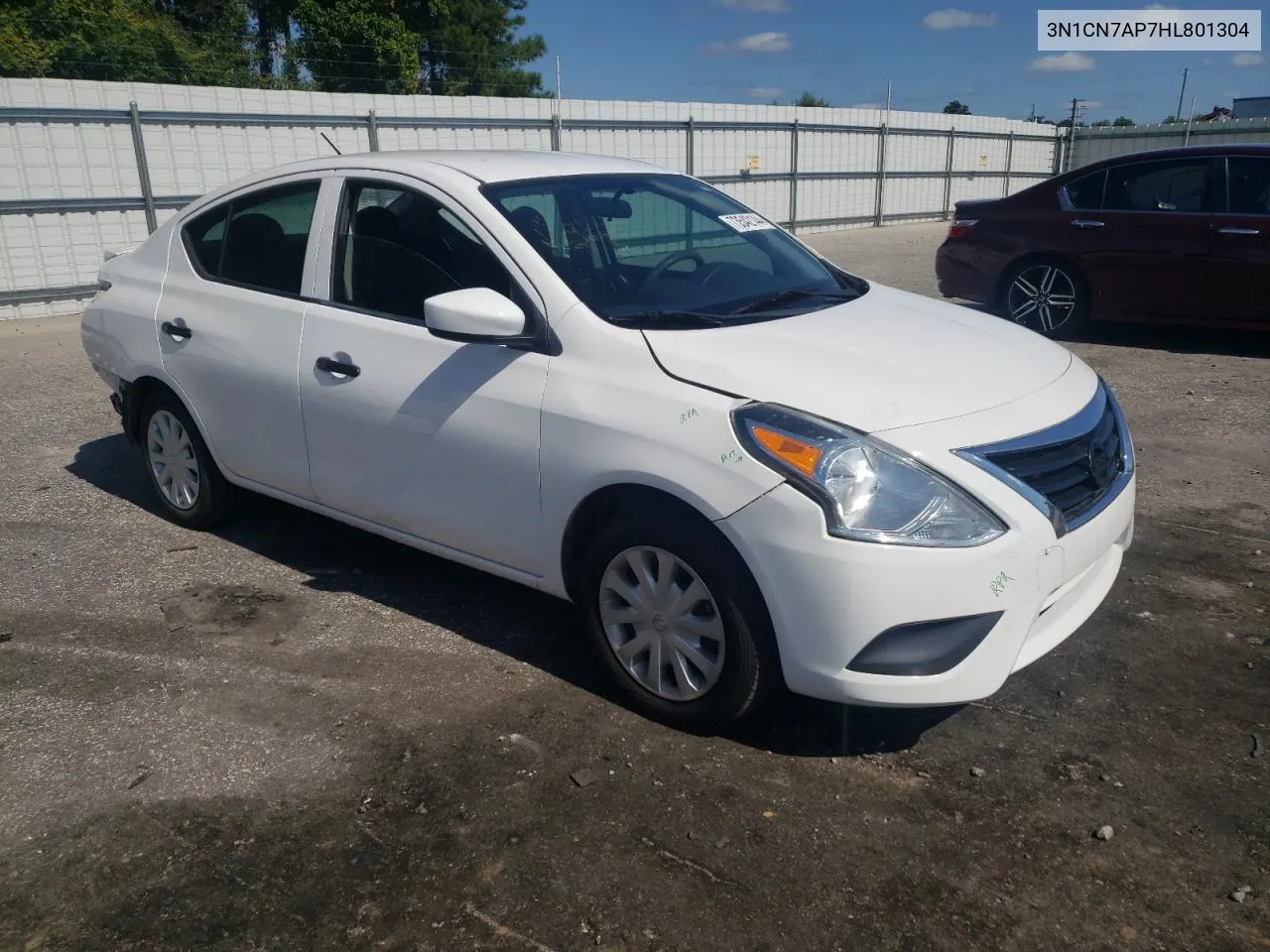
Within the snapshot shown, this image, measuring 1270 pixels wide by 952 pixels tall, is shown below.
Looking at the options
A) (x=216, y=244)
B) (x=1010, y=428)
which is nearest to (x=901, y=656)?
(x=1010, y=428)

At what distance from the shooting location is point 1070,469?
310cm

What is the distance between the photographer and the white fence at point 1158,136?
2292 centimetres

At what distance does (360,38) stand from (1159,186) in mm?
33376

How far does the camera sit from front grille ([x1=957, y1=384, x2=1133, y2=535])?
2.91 m

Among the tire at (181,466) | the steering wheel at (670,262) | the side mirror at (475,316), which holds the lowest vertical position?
the tire at (181,466)

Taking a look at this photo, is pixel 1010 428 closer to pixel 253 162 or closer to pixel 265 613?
pixel 265 613

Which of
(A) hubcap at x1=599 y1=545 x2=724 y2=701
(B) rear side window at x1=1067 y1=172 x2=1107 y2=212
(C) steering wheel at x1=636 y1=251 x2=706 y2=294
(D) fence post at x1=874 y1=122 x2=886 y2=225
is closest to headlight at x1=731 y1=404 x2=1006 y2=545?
(A) hubcap at x1=599 y1=545 x2=724 y2=701

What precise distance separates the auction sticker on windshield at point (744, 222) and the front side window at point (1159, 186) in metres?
5.42

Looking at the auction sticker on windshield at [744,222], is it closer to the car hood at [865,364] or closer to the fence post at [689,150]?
the car hood at [865,364]

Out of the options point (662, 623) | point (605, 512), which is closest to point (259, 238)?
point (605, 512)

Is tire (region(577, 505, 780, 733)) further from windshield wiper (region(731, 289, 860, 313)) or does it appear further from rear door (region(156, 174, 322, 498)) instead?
rear door (region(156, 174, 322, 498))

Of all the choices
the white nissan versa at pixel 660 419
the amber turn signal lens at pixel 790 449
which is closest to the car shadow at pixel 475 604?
the white nissan versa at pixel 660 419

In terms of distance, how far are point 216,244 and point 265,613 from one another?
1688 millimetres

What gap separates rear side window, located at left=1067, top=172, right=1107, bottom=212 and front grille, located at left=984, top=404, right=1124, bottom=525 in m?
6.20
